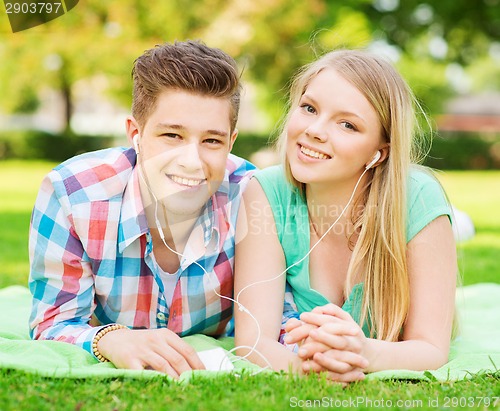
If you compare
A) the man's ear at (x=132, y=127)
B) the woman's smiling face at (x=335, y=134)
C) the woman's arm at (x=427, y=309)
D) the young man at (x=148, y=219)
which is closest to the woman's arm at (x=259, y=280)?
the young man at (x=148, y=219)

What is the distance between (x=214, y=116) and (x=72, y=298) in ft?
3.43

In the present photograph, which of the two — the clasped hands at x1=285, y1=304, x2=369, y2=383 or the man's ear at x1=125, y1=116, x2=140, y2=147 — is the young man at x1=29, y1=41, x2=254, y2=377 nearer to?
the man's ear at x1=125, y1=116, x2=140, y2=147

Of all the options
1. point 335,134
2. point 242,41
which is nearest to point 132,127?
point 335,134

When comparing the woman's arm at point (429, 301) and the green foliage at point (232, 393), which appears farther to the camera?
the woman's arm at point (429, 301)

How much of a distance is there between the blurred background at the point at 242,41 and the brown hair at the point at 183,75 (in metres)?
14.3

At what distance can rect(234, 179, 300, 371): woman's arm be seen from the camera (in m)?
3.13

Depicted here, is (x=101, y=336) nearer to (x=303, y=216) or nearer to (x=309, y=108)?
(x=303, y=216)

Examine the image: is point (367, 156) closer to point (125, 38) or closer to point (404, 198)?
point (404, 198)

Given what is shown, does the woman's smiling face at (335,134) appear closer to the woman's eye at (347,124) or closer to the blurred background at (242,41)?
the woman's eye at (347,124)

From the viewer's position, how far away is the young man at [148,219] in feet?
10.5

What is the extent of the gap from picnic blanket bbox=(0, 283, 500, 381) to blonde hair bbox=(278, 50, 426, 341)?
355 mm

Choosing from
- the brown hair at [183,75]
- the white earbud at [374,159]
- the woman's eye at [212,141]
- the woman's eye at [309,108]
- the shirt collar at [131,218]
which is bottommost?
the shirt collar at [131,218]

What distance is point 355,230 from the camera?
11.5 feet

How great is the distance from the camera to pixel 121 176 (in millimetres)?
3363
